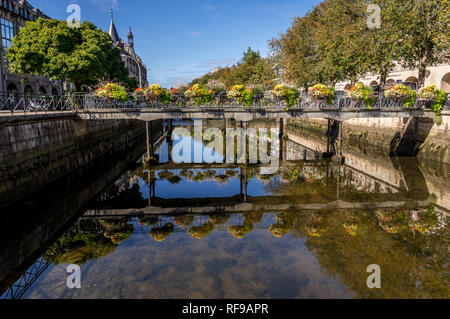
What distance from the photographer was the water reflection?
28.0 feet

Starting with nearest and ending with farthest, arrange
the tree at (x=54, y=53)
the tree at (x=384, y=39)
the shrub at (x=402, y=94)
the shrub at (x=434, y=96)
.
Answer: the shrub at (x=402, y=94) < the shrub at (x=434, y=96) < the tree at (x=384, y=39) < the tree at (x=54, y=53)

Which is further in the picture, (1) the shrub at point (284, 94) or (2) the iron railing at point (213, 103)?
(2) the iron railing at point (213, 103)

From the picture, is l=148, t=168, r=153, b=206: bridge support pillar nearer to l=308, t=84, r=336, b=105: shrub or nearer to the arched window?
l=308, t=84, r=336, b=105: shrub

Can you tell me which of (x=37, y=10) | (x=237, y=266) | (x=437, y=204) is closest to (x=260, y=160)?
(x=437, y=204)

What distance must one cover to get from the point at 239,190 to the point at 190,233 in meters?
6.18

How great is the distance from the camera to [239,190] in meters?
17.8

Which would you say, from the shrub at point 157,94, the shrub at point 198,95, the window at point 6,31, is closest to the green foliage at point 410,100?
the shrub at point 198,95

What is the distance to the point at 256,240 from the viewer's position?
37.7 feet

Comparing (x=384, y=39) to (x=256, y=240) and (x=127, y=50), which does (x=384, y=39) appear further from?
(x=127, y=50)

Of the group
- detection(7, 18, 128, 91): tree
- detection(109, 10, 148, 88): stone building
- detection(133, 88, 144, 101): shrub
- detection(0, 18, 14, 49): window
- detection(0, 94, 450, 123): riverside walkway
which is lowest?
detection(0, 94, 450, 123): riverside walkway

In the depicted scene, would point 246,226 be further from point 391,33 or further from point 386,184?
point 391,33

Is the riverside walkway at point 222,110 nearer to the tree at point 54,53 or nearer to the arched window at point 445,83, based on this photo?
the tree at point 54,53

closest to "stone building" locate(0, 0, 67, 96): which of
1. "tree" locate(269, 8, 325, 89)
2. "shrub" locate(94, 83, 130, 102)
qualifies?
"shrub" locate(94, 83, 130, 102)

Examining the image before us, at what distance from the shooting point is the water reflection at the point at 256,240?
8531 mm
